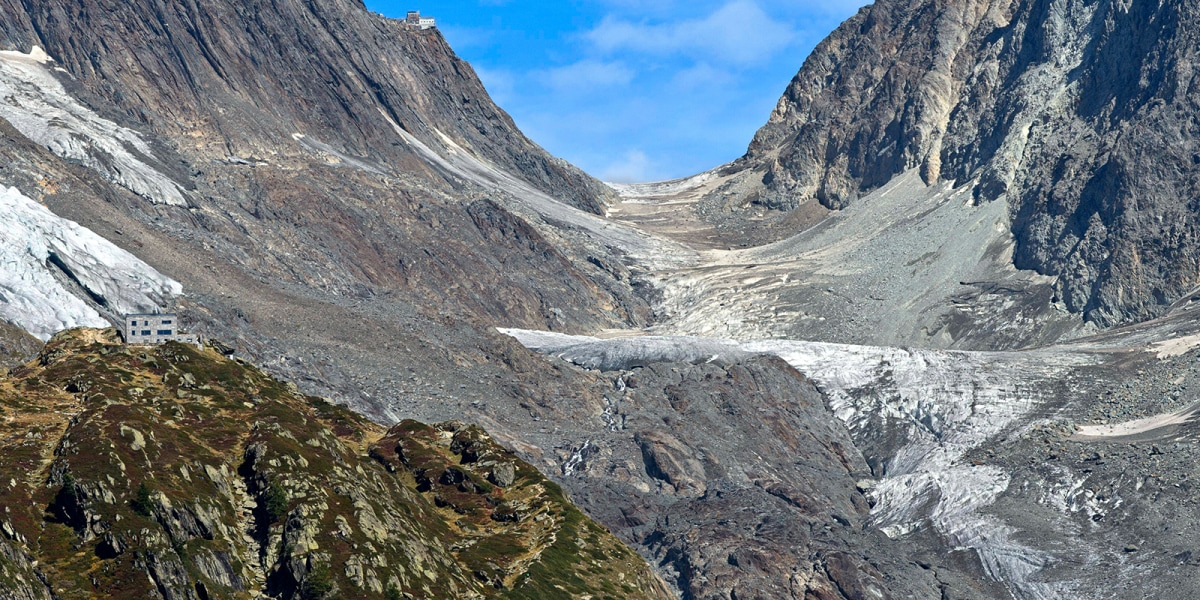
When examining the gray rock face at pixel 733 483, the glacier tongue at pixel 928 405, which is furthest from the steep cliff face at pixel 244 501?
the glacier tongue at pixel 928 405

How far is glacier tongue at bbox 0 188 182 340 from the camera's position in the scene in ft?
438

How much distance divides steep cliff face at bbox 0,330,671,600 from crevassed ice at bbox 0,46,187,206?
11773 cm

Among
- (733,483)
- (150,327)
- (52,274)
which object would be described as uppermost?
(52,274)

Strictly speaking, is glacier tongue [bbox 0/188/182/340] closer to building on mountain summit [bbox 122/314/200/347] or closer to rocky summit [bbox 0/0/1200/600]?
rocky summit [bbox 0/0/1200/600]

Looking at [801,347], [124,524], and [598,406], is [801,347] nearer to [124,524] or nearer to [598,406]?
[598,406]

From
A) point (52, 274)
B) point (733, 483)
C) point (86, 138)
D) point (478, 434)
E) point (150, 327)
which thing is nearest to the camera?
point (478, 434)

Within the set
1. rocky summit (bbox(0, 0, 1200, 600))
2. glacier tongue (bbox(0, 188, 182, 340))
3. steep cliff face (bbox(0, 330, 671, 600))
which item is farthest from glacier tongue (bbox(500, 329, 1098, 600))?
steep cliff face (bbox(0, 330, 671, 600))

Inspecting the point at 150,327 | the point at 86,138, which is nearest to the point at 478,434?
the point at 150,327

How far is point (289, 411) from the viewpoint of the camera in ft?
202

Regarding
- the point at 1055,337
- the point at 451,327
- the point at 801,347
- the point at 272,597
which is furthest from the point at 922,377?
the point at 272,597

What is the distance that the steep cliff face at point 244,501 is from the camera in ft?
159

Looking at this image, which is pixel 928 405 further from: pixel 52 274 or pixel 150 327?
pixel 150 327

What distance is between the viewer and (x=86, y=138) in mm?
184375

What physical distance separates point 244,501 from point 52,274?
94164mm
